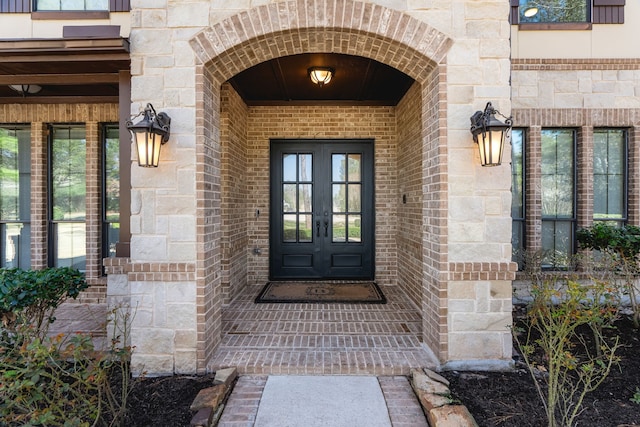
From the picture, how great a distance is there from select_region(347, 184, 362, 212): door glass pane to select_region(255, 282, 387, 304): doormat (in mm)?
1274

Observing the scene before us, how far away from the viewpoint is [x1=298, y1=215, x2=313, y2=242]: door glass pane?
5.96m

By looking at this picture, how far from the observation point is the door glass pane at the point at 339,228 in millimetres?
5961

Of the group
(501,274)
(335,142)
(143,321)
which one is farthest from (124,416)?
(335,142)

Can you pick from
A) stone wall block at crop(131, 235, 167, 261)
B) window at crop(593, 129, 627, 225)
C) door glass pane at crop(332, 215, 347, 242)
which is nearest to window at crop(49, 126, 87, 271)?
stone wall block at crop(131, 235, 167, 261)

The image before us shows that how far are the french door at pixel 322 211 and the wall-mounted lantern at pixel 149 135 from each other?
3031 millimetres

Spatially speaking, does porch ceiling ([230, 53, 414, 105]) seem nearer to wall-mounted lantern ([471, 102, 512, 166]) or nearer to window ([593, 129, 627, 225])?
wall-mounted lantern ([471, 102, 512, 166])

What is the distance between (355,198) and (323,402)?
12.5 feet

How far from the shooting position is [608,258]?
4.15 m

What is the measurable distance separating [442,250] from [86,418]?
2.98 m

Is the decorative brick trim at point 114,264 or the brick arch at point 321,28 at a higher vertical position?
the brick arch at point 321,28

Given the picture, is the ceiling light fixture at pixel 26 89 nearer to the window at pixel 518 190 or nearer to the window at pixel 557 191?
the window at pixel 518 190

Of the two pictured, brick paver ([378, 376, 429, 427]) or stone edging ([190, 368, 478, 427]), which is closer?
stone edging ([190, 368, 478, 427])

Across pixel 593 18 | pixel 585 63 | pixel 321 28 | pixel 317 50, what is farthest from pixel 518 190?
pixel 321 28

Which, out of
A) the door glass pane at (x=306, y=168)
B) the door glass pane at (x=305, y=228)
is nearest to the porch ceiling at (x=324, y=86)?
the door glass pane at (x=306, y=168)
